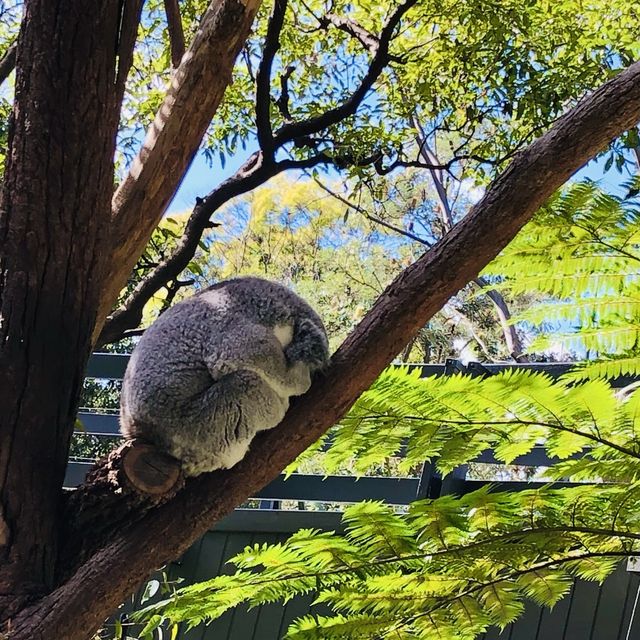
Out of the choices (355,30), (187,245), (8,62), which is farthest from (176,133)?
(355,30)

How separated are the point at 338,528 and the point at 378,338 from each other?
237cm

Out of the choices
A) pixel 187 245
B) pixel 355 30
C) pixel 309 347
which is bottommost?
pixel 309 347

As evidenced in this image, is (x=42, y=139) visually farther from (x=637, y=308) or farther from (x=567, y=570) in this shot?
(x=567, y=570)

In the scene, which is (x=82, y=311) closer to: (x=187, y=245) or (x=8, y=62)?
(x=187, y=245)

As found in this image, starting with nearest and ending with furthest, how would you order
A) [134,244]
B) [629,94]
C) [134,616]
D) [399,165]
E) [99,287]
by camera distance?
[629,94] < [99,287] < [134,616] < [134,244] < [399,165]

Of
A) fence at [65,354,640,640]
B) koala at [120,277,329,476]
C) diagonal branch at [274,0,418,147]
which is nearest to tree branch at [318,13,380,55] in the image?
diagonal branch at [274,0,418,147]

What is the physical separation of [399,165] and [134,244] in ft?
8.87

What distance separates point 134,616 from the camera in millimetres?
2801

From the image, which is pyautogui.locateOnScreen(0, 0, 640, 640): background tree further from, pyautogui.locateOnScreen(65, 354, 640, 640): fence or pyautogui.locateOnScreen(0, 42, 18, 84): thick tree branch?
pyautogui.locateOnScreen(0, 42, 18, 84): thick tree branch

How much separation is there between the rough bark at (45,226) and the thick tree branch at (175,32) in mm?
1491

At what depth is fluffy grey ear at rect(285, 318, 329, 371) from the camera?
2.60 meters

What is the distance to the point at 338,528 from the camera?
4344 mm

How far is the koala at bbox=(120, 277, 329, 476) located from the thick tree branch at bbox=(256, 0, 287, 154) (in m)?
1.81

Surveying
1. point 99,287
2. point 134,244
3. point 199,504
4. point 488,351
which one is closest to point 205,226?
point 134,244
